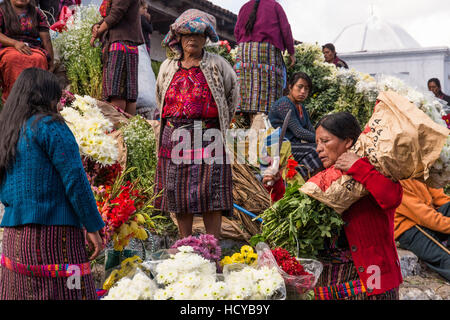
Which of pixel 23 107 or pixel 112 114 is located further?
pixel 112 114

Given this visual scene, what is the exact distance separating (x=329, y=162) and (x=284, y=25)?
437cm

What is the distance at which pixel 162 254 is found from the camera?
2.20 metres

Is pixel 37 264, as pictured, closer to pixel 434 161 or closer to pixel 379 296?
pixel 379 296

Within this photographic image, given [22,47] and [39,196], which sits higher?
[22,47]

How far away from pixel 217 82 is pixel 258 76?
278 centimetres

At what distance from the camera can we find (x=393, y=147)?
208 centimetres

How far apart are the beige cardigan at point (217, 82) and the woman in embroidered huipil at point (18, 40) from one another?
1.80 metres

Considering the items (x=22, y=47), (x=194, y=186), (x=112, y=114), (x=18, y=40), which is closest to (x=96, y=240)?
(x=194, y=186)

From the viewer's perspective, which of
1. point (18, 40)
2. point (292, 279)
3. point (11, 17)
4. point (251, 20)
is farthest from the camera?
point (251, 20)

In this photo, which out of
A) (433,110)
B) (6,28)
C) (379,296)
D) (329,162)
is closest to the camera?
(379,296)

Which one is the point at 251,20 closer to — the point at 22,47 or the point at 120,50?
the point at 120,50

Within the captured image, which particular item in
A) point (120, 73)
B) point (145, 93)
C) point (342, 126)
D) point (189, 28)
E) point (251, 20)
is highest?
point (251, 20)

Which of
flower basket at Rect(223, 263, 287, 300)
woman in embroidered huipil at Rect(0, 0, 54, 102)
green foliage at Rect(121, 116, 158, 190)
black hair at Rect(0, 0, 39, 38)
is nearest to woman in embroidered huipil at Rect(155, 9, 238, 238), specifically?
green foliage at Rect(121, 116, 158, 190)
